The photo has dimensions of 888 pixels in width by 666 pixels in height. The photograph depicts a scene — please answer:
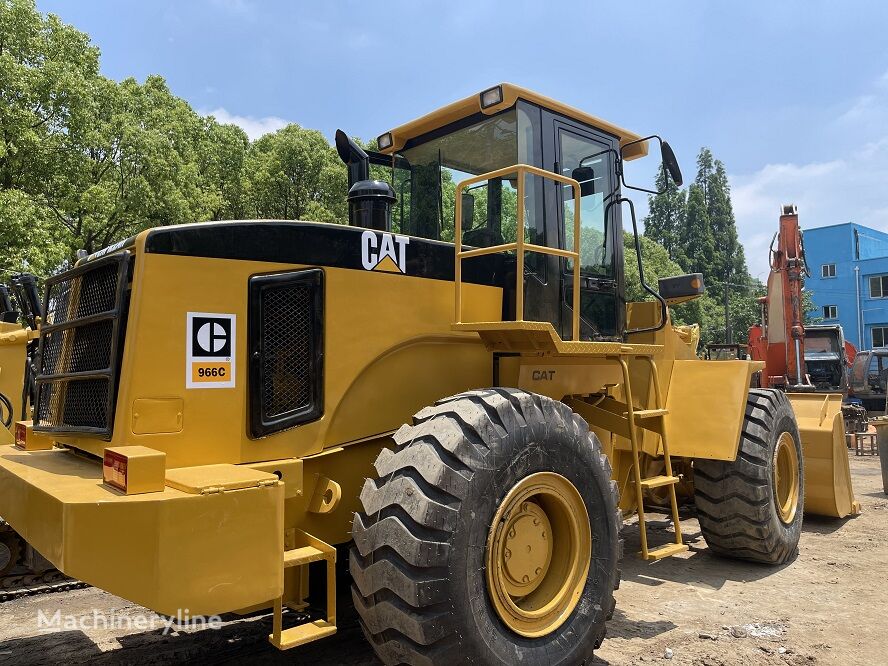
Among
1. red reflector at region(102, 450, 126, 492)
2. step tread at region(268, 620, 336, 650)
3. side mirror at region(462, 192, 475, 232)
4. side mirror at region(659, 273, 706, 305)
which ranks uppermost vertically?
side mirror at region(462, 192, 475, 232)

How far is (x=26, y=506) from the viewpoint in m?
2.99

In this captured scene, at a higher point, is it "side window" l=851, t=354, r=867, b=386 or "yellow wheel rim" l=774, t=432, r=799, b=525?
"side window" l=851, t=354, r=867, b=386

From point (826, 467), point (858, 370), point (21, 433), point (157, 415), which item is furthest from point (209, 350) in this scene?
point (858, 370)

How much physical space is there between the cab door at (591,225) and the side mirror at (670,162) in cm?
39

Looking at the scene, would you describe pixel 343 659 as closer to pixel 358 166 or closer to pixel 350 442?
pixel 350 442

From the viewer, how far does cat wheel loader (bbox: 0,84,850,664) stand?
2734 mm

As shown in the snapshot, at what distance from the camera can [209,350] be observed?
3.18 m

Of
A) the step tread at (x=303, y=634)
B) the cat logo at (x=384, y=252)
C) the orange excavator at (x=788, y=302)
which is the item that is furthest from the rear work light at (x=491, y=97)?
the orange excavator at (x=788, y=302)

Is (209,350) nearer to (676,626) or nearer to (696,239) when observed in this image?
(676,626)

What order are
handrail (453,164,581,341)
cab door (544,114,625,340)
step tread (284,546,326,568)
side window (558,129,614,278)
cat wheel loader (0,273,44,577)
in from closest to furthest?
step tread (284,546,326,568), handrail (453,164,581,341), cab door (544,114,625,340), side window (558,129,614,278), cat wheel loader (0,273,44,577)

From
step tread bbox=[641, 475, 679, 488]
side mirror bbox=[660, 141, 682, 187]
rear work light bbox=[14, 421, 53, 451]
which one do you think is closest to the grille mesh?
rear work light bbox=[14, 421, 53, 451]

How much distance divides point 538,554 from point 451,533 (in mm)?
796

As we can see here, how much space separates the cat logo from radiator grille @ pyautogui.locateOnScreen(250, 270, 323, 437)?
1.04ft

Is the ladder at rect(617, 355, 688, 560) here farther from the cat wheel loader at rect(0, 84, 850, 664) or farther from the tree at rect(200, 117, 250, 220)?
the tree at rect(200, 117, 250, 220)
